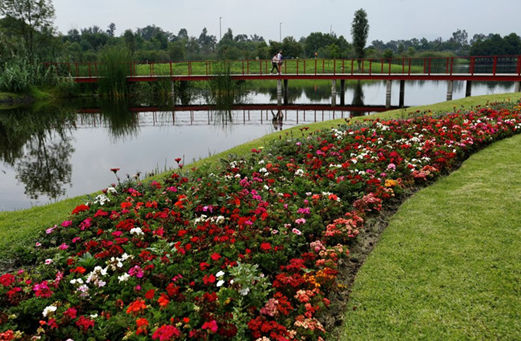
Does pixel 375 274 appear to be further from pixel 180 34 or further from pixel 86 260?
pixel 180 34

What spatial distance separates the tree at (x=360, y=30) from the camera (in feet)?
167

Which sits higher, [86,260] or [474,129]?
[474,129]

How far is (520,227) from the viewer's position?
15.1ft

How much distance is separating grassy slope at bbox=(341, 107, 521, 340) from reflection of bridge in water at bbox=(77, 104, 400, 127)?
39.5 feet

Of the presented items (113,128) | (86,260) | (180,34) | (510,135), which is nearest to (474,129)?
(510,135)

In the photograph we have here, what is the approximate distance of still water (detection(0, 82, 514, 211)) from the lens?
984 cm

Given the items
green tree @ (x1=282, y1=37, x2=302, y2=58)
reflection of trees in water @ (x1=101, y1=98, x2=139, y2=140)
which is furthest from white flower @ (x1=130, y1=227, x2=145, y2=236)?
green tree @ (x1=282, y1=37, x2=302, y2=58)

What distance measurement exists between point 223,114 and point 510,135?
13.7 m

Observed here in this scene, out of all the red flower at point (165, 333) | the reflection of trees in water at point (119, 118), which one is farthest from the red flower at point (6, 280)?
the reflection of trees in water at point (119, 118)

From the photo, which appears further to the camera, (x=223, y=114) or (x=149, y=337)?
(x=223, y=114)

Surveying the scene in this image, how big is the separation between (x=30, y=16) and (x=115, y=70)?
8.61m

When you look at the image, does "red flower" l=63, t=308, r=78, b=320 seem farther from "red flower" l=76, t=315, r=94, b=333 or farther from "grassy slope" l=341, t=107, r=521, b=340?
"grassy slope" l=341, t=107, r=521, b=340

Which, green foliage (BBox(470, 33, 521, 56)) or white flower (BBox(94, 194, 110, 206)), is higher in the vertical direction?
green foliage (BBox(470, 33, 521, 56))

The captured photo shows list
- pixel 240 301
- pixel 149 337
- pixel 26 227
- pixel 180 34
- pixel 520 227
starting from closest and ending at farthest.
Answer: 1. pixel 149 337
2. pixel 240 301
3. pixel 520 227
4. pixel 26 227
5. pixel 180 34
